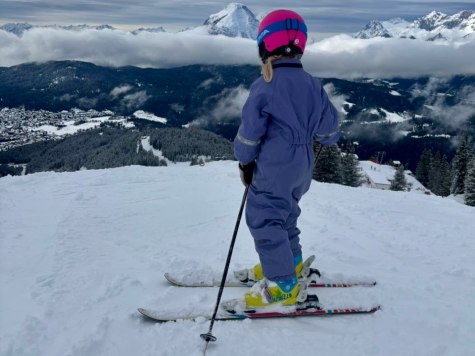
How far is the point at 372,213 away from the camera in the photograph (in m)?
7.87

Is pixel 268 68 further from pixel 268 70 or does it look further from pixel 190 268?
pixel 190 268

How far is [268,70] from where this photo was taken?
349 cm

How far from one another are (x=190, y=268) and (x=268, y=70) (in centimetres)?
264

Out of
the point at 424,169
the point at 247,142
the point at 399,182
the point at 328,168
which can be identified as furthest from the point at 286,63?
the point at 424,169

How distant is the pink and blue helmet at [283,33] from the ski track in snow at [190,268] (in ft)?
8.60

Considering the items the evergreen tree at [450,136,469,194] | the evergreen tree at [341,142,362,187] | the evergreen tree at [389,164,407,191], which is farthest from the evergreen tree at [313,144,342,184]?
the evergreen tree at [450,136,469,194]

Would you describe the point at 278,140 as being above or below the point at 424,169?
above

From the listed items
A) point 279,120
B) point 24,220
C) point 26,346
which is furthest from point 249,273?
point 24,220

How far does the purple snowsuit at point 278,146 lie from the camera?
3.48 m

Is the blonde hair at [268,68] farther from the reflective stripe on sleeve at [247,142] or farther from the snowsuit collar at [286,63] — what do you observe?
the reflective stripe on sleeve at [247,142]

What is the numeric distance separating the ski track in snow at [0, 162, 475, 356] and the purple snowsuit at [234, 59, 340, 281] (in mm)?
808

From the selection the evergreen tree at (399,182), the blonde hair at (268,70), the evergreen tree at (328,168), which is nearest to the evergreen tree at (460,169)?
the evergreen tree at (399,182)

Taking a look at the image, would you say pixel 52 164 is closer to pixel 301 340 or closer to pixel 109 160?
pixel 109 160

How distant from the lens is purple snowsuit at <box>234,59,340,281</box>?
3.48 meters
